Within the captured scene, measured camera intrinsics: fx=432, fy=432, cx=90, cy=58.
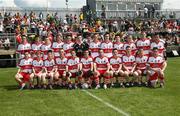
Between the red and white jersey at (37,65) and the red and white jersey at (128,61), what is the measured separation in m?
3.10

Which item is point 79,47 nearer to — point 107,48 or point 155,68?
point 107,48

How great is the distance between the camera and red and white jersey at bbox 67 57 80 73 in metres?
16.0

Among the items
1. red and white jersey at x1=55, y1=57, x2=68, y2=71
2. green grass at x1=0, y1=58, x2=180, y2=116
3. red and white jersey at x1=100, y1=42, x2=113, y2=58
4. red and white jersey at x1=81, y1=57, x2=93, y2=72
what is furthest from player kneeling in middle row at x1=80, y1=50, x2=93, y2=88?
red and white jersey at x1=100, y1=42, x2=113, y2=58

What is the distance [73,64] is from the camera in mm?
16047

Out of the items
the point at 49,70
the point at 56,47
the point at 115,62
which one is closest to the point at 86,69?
the point at 115,62

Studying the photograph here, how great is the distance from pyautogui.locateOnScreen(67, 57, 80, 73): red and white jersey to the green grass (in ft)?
4.22

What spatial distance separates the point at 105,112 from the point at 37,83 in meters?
5.33

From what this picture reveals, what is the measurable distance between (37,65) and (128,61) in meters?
3.43

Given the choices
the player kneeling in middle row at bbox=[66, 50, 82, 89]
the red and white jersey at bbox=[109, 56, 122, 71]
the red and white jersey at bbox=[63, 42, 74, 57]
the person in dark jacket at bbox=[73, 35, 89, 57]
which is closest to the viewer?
the player kneeling in middle row at bbox=[66, 50, 82, 89]

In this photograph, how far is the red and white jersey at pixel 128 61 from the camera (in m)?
16.3

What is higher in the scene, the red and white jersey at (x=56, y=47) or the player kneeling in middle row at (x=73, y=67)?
the red and white jersey at (x=56, y=47)

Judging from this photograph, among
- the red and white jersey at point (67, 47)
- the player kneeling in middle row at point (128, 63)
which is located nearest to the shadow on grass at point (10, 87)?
the red and white jersey at point (67, 47)

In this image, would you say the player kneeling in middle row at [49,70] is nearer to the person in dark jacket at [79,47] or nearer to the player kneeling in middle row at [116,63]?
the player kneeling in middle row at [116,63]

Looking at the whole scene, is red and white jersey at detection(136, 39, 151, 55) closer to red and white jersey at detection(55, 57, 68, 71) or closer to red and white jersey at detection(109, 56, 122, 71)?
red and white jersey at detection(109, 56, 122, 71)
